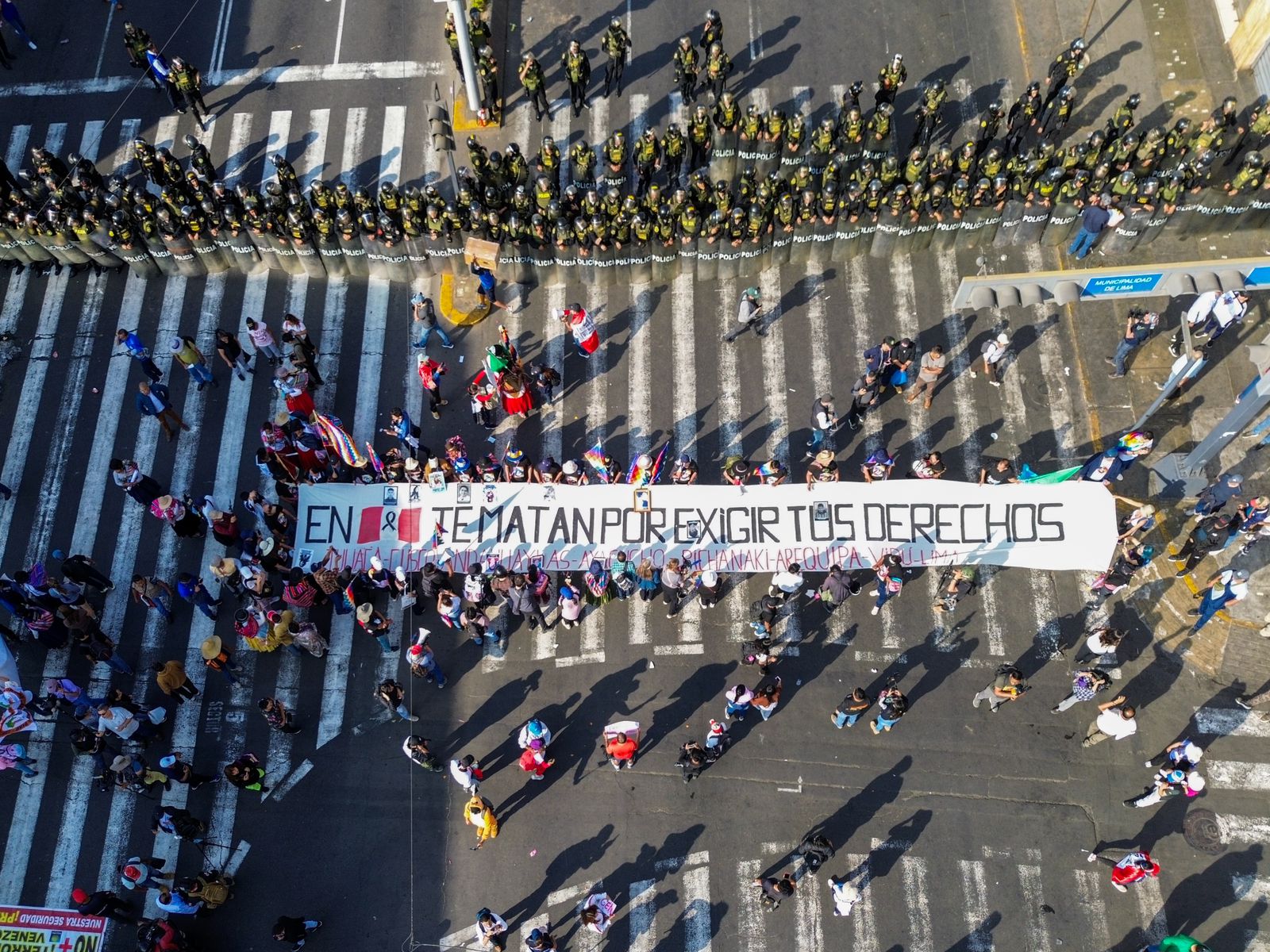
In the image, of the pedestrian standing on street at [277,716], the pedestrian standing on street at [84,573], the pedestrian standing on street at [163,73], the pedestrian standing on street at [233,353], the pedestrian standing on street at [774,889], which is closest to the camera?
the pedestrian standing on street at [774,889]

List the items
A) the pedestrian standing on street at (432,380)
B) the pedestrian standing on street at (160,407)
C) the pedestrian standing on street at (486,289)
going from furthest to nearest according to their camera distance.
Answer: the pedestrian standing on street at (486,289), the pedestrian standing on street at (432,380), the pedestrian standing on street at (160,407)

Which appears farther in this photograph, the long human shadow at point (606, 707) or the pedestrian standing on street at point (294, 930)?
the long human shadow at point (606, 707)

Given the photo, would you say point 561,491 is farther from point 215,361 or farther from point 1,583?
point 1,583

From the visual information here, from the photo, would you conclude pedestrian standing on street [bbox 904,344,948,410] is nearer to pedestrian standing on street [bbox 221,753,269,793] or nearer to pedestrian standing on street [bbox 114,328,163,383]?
pedestrian standing on street [bbox 221,753,269,793]

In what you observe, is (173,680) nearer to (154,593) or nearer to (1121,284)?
(154,593)

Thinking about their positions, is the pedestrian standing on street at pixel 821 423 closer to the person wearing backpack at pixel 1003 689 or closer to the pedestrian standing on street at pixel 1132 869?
the person wearing backpack at pixel 1003 689

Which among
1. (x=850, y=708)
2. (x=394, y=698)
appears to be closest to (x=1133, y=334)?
(x=850, y=708)

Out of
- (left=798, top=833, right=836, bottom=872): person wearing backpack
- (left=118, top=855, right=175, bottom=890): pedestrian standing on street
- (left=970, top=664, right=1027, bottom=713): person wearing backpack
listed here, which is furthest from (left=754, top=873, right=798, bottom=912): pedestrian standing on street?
(left=118, top=855, right=175, bottom=890): pedestrian standing on street

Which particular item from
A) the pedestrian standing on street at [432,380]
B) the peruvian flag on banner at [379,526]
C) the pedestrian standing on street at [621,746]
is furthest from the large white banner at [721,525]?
the pedestrian standing on street at [621,746]
